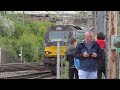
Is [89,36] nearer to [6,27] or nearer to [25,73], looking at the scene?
[25,73]

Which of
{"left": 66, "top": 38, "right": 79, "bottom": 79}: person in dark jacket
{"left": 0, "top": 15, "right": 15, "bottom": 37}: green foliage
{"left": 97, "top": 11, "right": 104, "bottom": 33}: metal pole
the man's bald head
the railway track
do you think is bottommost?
the railway track

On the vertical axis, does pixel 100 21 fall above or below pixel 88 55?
above

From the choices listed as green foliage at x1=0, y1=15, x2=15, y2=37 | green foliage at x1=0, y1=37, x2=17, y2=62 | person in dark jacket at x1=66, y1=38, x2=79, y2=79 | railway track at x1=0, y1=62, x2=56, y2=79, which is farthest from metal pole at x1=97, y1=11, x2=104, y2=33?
green foliage at x1=0, y1=15, x2=15, y2=37

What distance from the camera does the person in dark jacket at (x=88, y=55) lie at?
5902mm

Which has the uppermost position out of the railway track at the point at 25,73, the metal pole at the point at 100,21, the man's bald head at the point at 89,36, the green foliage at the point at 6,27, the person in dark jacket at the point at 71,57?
the green foliage at the point at 6,27

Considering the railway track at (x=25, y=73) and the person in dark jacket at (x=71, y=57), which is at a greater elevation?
the person in dark jacket at (x=71, y=57)

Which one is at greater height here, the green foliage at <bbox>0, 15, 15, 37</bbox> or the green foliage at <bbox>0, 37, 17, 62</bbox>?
the green foliage at <bbox>0, 15, 15, 37</bbox>

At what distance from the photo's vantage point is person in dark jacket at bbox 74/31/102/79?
232 inches

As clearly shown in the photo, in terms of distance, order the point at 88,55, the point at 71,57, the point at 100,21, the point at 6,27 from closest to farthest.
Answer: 1. the point at 88,55
2. the point at 71,57
3. the point at 100,21
4. the point at 6,27

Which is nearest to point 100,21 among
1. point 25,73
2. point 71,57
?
point 71,57

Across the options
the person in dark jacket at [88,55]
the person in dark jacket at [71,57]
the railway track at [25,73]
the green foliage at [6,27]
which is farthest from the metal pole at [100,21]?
the green foliage at [6,27]

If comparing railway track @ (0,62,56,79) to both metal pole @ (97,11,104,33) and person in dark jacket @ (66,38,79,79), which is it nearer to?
metal pole @ (97,11,104,33)

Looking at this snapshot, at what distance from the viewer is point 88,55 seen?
5.89 metres

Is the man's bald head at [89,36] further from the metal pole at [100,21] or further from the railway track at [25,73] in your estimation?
the railway track at [25,73]
